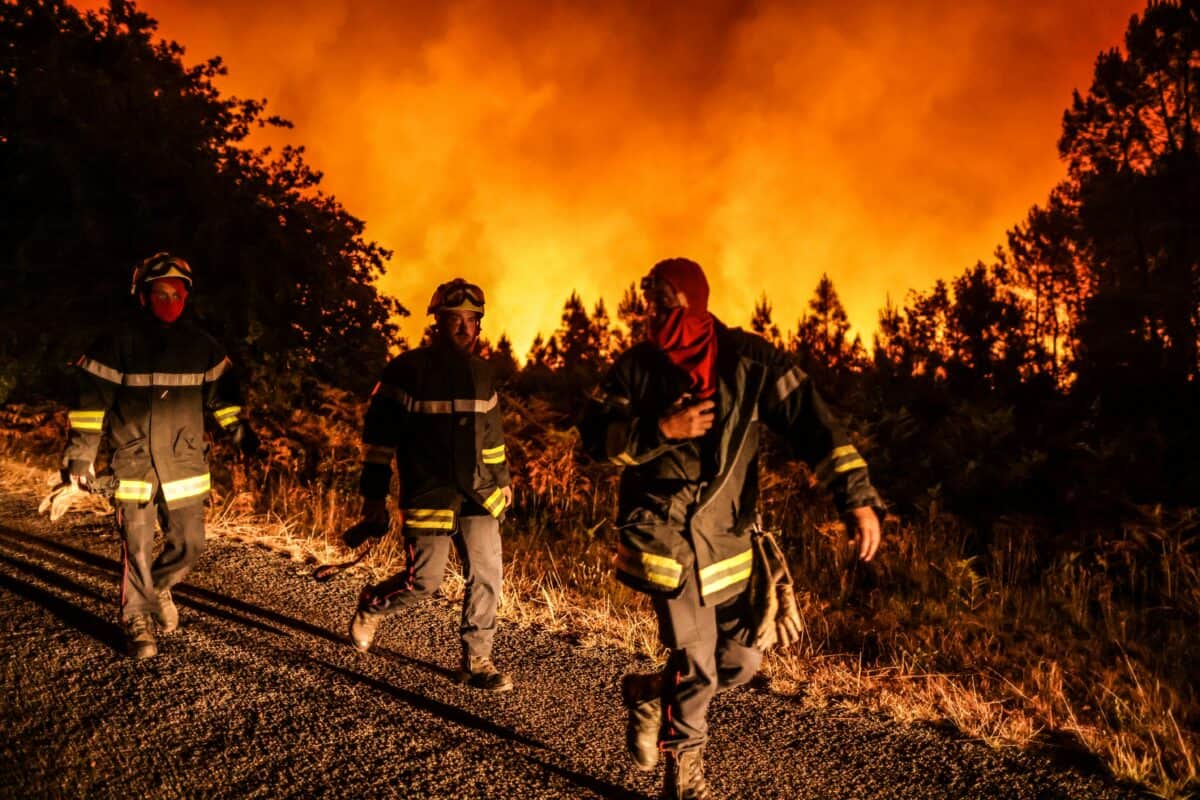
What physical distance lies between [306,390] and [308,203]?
332 cm

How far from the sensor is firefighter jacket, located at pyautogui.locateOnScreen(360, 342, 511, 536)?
3.91 meters

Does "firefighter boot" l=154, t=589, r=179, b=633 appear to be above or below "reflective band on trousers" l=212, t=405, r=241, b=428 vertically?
below

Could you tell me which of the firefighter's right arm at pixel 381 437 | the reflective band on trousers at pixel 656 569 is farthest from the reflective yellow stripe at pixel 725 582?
the firefighter's right arm at pixel 381 437

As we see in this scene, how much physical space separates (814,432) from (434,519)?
1.98 metres

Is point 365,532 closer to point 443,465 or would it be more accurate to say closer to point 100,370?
point 443,465

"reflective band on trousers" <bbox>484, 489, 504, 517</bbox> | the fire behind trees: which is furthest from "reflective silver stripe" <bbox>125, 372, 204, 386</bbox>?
the fire behind trees

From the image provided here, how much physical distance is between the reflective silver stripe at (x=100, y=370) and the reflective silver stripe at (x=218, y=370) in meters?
0.44

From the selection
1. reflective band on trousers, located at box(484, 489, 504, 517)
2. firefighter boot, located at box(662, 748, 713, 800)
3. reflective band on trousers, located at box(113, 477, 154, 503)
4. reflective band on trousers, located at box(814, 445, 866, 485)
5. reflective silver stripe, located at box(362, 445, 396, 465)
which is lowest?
firefighter boot, located at box(662, 748, 713, 800)

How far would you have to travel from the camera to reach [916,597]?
5.54m

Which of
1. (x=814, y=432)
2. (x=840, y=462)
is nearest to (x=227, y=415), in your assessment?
(x=814, y=432)

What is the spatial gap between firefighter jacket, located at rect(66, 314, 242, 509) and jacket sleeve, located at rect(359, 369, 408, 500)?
126cm

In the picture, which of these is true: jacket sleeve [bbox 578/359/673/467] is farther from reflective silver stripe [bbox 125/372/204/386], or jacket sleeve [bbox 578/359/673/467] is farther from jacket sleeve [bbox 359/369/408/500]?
reflective silver stripe [bbox 125/372/204/386]

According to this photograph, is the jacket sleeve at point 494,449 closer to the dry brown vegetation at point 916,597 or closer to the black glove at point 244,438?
the dry brown vegetation at point 916,597

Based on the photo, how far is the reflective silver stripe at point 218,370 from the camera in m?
4.58
